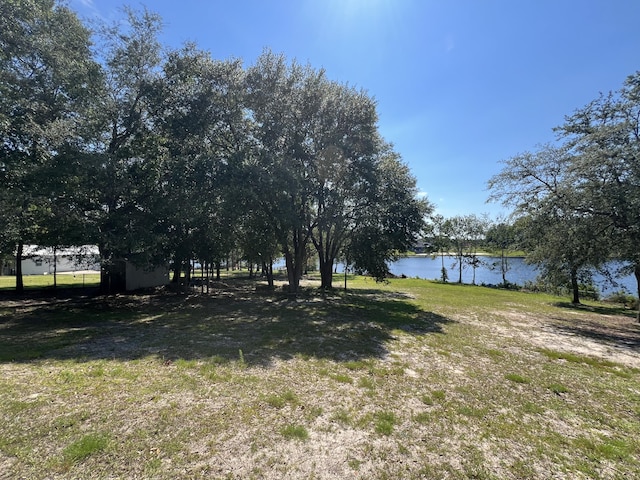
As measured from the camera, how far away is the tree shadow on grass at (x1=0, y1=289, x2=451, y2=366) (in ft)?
19.2

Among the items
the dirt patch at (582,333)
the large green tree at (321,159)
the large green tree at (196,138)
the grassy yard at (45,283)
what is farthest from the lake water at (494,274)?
the grassy yard at (45,283)

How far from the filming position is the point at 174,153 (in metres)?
12.1

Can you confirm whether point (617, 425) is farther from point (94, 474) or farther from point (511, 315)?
point (511, 315)

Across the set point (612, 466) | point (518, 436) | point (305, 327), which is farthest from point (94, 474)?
point (305, 327)

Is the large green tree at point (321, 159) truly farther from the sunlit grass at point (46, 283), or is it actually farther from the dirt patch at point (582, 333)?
the sunlit grass at point (46, 283)

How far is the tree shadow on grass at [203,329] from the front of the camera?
19.2 ft

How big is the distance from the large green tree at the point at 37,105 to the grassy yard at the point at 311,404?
11.3 ft

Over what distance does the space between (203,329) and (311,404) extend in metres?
5.08

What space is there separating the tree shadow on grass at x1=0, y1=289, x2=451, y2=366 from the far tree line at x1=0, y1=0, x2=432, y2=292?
7.09 feet

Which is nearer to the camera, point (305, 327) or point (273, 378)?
point (273, 378)

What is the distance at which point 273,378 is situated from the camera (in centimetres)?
464

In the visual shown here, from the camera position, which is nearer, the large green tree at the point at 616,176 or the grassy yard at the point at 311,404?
the grassy yard at the point at 311,404

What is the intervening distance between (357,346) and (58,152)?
9859 millimetres

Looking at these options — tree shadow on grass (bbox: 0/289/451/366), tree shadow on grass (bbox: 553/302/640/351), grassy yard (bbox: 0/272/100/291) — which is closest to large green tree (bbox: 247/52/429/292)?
tree shadow on grass (bbox: 0/289/451/366)
